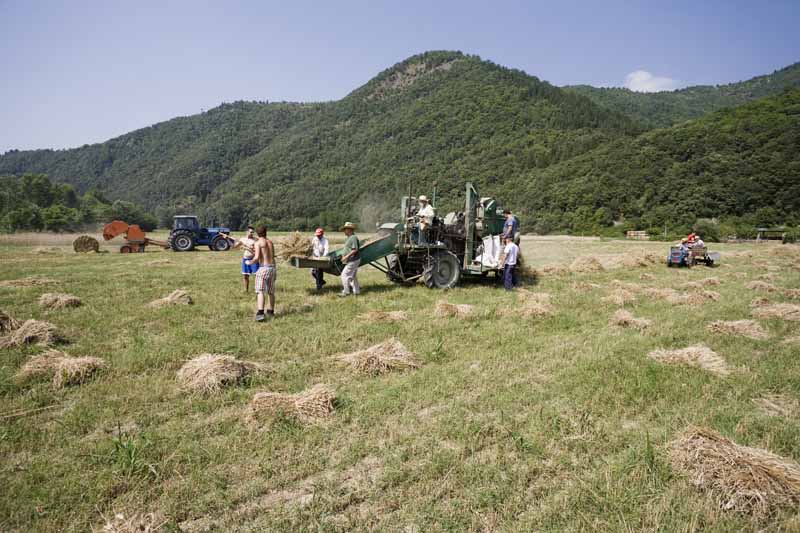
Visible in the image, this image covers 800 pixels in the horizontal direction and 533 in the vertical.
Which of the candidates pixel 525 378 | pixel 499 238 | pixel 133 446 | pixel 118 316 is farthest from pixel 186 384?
pixel 499 238

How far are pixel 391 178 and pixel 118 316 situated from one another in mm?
104169

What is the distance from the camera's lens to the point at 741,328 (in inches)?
250

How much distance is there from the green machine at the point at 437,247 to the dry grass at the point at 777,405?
691 centimetres

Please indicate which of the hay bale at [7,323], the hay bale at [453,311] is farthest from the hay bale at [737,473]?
the hay bale at [7,323]

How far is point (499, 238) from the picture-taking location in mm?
11461

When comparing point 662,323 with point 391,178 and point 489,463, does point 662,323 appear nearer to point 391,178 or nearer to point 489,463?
point 489,463

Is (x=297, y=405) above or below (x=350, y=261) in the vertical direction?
below

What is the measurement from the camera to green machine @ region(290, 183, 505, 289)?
394 inches

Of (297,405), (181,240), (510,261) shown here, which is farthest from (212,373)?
(181,240)

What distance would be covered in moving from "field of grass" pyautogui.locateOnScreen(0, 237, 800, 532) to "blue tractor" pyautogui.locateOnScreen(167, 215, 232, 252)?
63.6ft

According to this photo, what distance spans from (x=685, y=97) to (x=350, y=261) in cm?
20907

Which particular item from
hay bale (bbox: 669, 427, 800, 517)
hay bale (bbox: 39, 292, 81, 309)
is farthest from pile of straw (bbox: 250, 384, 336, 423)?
hay bale (bbox: 39, 292, 81, 309)

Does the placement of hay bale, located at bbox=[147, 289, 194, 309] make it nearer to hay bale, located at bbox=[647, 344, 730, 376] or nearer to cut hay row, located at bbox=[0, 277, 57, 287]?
cut hay row, located at bbox=[0, 277, 57, 287]

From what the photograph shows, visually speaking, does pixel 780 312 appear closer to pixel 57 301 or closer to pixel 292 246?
pixel 57 301
